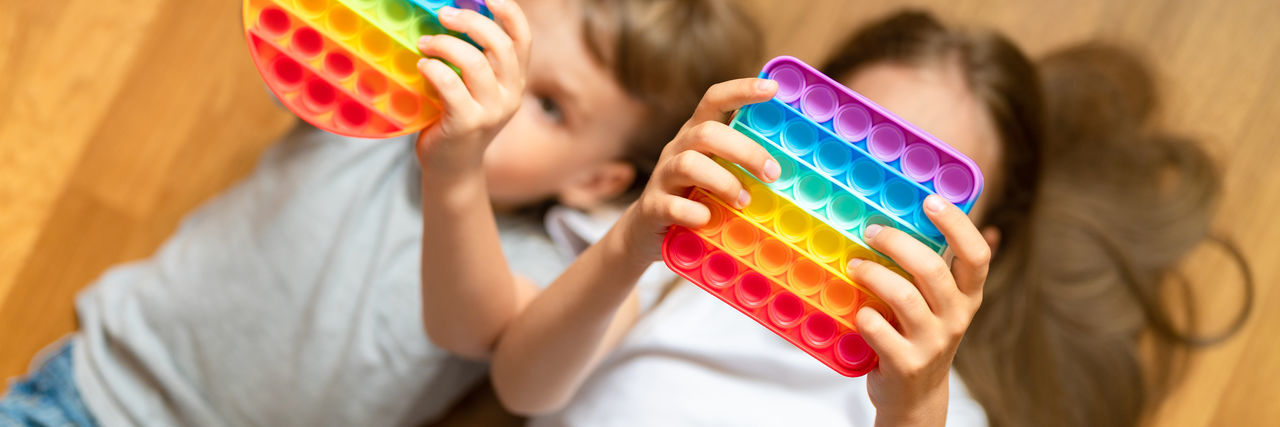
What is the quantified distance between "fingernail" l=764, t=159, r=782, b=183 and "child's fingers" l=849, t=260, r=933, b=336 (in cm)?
6

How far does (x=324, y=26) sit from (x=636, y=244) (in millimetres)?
200

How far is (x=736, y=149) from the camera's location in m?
0.41

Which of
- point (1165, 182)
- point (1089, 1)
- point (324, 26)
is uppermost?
point (324, 26)

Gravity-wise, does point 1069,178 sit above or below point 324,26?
below

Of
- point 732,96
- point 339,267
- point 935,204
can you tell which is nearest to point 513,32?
point 732,96

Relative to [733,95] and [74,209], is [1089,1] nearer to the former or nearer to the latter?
[733,95]

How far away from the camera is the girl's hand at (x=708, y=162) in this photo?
1.36ft

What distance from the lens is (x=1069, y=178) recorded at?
0.85m

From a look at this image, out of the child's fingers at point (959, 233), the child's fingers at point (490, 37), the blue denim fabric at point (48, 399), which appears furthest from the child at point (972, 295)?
the blue denim fabric at point (48, 399)

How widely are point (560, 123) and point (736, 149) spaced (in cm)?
32

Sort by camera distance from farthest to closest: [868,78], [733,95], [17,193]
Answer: [17,193] → [868,78] → [733,95]

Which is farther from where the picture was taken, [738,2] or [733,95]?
[738,2]

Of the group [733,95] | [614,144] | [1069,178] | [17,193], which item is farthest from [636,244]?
[17,193]

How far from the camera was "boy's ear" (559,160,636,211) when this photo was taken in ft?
2.47
